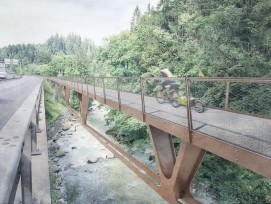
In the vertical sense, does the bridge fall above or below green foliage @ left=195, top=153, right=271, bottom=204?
above

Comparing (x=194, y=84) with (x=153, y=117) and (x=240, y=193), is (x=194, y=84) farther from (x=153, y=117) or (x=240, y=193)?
(x=153, y=117)

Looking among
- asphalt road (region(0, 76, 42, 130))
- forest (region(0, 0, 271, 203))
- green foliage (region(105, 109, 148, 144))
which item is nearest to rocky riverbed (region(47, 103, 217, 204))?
green foliage (region(105, 109, 148, 144))

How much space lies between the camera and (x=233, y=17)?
72.0 ft

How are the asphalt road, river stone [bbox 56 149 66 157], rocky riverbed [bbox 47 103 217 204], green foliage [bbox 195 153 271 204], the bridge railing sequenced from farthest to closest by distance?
river stone [bbox 56 149 66 157], rocky riverbed [bbox 47 103 217 204], green foliage [bbox 195 153 271 204], the asphalt road, the bridge railing

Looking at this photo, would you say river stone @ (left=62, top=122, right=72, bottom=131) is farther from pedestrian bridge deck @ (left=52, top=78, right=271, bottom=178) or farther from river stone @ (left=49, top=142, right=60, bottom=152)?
pedestrian bridge deck @ (left=52, top=78, right=271, bottom=178)

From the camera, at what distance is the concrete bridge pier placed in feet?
18.9

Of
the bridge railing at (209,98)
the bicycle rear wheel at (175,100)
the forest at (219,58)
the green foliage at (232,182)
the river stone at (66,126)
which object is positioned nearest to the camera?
the bridge railing at (209,98)

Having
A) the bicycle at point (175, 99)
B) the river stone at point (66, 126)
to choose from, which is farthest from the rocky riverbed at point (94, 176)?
the bicycle at point (175, 99)

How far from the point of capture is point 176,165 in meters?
5.86

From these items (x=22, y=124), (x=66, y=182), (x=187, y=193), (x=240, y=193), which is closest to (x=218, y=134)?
(x=187, y=193)

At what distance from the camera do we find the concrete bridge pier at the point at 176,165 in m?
5.75

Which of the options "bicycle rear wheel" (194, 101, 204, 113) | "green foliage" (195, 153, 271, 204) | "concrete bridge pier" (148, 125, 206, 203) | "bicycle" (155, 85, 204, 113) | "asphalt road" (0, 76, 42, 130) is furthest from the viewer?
"green foliage" (195, 153, 271, 204)

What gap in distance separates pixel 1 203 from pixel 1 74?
2056 inches

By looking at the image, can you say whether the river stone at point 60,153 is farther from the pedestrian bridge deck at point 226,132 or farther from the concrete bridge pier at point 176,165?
the concrete bridge pier at point 176,165
